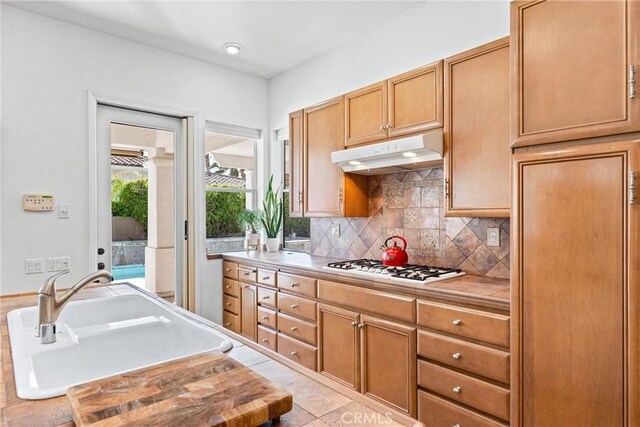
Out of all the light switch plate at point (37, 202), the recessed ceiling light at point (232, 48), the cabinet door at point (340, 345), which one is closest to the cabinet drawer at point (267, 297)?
the cabinet door at point (340, 345)

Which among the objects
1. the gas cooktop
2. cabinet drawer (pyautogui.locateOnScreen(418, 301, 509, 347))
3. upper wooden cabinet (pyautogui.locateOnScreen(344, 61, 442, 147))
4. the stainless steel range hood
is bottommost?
cabinet drawer (pyautogui.locateOnScreen(418, 301, 509, 347))

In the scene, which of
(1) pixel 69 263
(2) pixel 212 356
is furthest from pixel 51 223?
(2) pixel 212 356

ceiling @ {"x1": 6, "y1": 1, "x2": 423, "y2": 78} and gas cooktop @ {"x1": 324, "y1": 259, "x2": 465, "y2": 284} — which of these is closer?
gas cooktop @ {"x1": 324, "y1": 259, "x2": 465, "y2": 284}

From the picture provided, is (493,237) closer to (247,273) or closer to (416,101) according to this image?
(416,101)

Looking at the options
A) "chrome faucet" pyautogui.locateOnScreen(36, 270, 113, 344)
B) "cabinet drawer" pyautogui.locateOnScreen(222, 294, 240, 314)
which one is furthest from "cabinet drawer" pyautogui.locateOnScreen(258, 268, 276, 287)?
"chrome faucet" pyautogui.locateOnScreen(36, 270, 113, 344)

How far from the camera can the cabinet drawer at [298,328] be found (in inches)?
107

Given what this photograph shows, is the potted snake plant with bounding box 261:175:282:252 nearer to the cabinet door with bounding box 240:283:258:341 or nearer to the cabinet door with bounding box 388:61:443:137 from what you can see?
the cabinet door with bounding box 240:283:258:341

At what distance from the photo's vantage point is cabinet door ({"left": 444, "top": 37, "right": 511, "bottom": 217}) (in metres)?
1.99

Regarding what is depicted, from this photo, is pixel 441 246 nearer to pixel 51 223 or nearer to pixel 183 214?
pixel 183 214

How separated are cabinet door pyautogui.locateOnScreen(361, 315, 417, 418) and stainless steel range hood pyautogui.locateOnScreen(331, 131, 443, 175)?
1.02 metres

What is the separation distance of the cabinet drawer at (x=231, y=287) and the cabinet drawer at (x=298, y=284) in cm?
73

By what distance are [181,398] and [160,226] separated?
2904 millimetres

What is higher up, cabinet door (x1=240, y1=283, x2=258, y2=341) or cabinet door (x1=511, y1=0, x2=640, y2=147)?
cabinet door (x1=511, y1=0, x2=640, y2=147)

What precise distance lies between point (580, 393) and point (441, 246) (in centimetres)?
125
